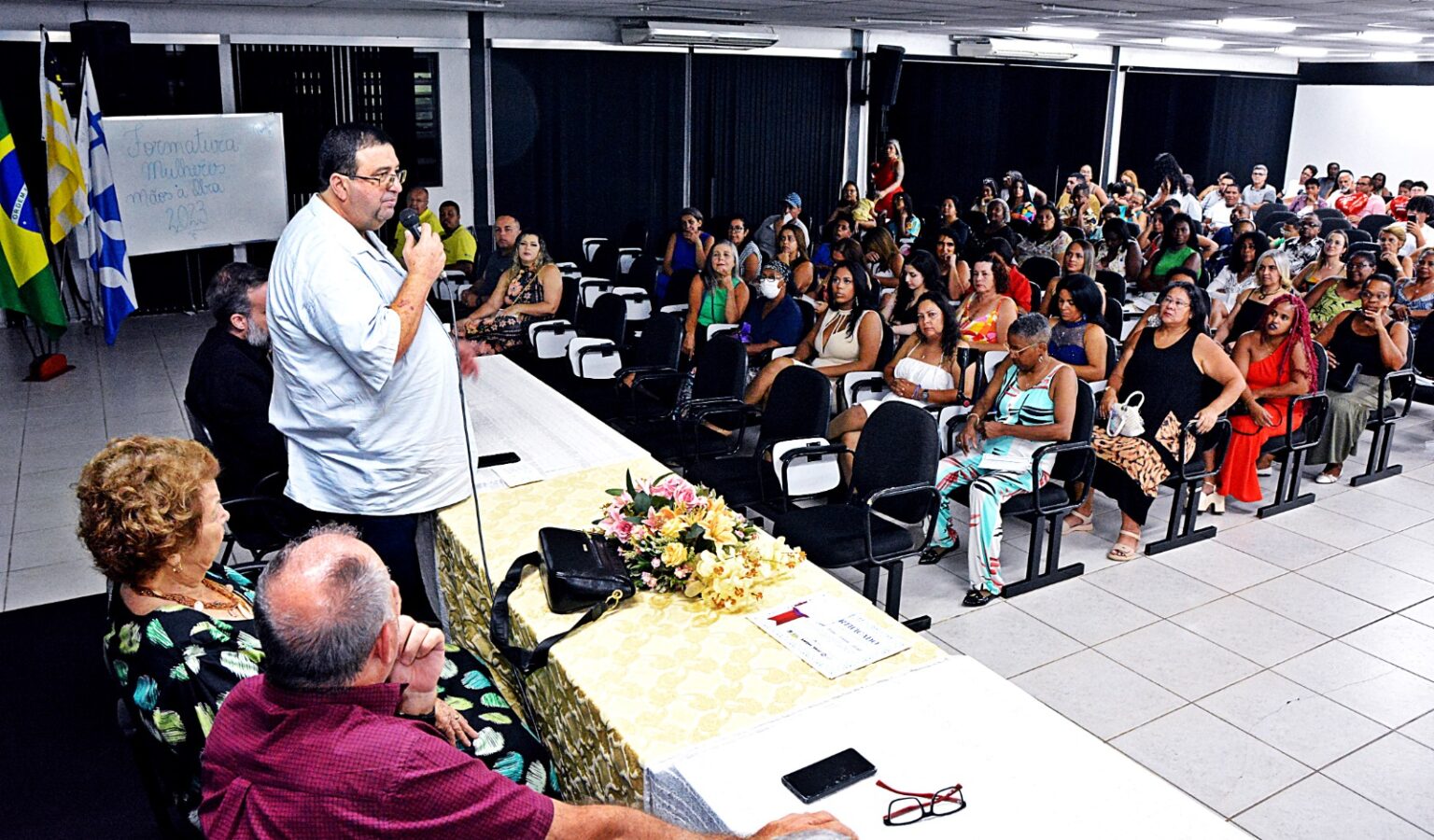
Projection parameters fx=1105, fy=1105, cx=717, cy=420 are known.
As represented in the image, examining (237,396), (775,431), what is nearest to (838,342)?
(775,431)

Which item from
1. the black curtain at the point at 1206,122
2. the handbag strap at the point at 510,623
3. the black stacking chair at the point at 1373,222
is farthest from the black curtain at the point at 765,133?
the handbag strap at the point at 510,623

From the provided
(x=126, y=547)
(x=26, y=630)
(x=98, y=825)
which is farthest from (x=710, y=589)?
(x=26, y=630)

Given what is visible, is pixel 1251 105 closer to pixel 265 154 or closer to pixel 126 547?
pixel 265 154

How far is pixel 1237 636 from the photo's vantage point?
4.33 metres

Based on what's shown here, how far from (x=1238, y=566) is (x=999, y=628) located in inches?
56.5

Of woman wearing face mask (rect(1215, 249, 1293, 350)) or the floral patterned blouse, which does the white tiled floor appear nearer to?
woman wearing face mask (rect(1215, 249, 1293, 350))

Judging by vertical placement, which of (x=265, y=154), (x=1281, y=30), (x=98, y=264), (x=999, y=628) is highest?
(x=1281, y=30)

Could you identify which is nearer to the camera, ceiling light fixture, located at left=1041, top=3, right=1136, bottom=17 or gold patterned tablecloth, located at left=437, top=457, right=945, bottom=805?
gold patterned tablecloth, located at left=437, top=457, right=945, bottom=805

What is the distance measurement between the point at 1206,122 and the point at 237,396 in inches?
686

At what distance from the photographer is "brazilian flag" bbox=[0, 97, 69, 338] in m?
7.16

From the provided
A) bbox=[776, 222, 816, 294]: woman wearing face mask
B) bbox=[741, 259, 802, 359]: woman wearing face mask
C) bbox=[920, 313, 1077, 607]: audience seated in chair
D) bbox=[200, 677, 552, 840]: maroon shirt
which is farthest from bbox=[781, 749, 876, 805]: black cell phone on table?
bbox=[776, 222, 816, 294]: woman wearing face mask

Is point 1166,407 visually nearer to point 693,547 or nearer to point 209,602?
point 693,547

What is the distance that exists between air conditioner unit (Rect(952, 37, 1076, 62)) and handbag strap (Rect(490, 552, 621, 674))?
12.3 m

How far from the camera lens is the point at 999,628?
435 cm
